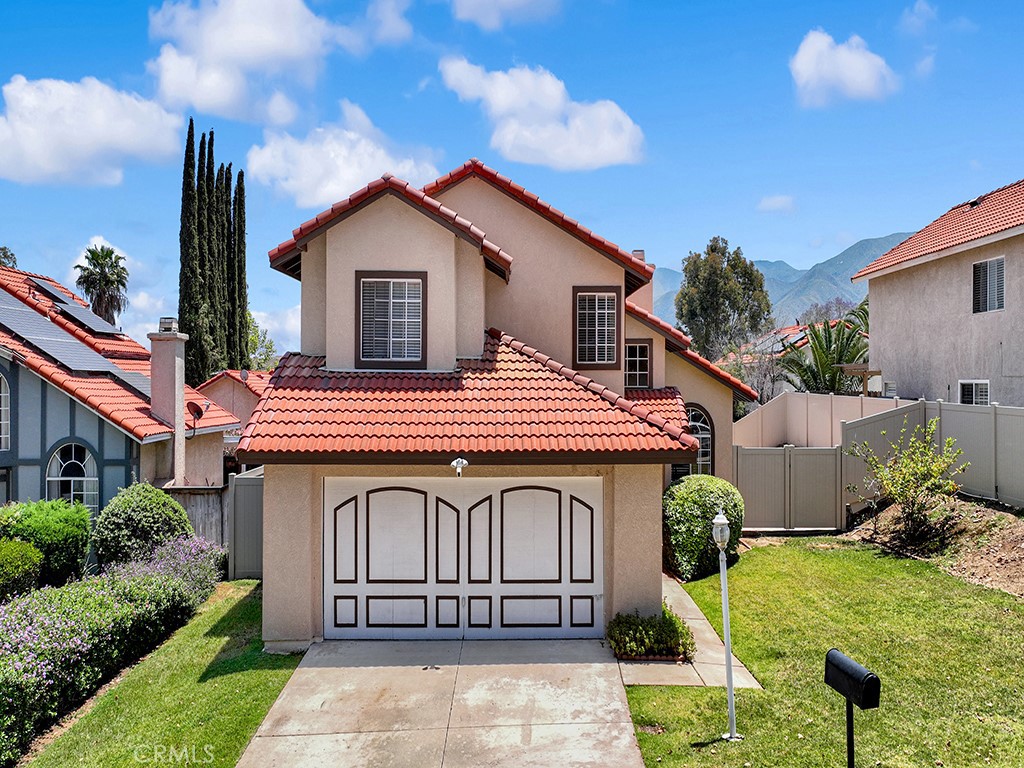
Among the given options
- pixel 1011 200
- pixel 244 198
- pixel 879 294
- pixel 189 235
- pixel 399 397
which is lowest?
pixel 399 397

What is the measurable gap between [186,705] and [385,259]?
7.11 meters

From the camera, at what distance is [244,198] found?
137 feet

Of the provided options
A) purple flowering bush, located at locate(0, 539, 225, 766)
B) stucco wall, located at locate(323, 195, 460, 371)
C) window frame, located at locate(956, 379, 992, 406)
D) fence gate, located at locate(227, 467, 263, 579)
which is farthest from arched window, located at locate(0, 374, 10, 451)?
window frame, located at locate(956, 379, 992, 406)

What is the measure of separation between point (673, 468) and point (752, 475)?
1919 mm

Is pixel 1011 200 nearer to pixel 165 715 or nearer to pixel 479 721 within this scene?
pixel 479 721

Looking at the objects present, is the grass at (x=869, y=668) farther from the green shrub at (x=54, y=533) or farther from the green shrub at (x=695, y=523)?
the green shrub at (x=54, y=533)

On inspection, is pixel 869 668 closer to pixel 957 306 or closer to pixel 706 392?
pixel 706 392

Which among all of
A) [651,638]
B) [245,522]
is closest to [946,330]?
[651,638]

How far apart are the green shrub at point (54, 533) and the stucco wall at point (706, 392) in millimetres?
13587

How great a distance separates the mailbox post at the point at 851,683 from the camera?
227 inches

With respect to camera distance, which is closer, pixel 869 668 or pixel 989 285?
pixel 869 668

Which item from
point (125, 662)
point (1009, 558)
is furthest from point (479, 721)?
point (1009, 558)

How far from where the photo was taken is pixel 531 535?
10727 mm

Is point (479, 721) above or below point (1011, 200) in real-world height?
below
